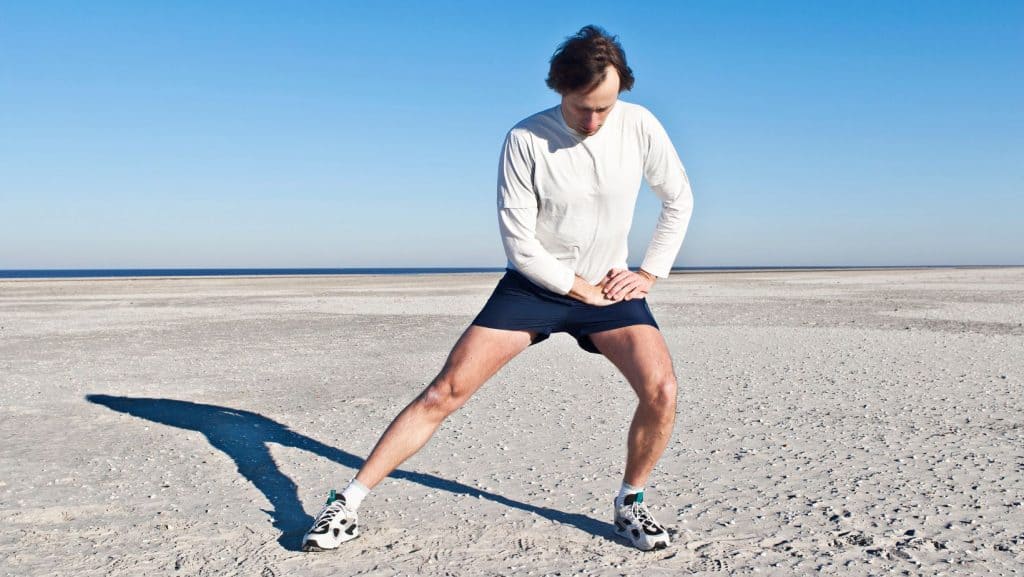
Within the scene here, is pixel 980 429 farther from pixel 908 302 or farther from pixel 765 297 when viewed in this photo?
pixel 765 297

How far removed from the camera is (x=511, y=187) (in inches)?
128

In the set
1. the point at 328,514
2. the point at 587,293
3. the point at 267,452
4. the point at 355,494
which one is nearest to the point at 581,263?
the point at 587,293

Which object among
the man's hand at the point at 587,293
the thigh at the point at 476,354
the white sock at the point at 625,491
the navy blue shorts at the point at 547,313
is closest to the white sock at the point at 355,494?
the thigh at the point at 476,354

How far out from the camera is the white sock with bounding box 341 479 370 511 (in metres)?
3.50

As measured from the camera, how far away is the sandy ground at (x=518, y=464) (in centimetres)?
344

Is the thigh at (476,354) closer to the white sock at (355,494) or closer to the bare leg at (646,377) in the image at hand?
the bare leg at (646,377)

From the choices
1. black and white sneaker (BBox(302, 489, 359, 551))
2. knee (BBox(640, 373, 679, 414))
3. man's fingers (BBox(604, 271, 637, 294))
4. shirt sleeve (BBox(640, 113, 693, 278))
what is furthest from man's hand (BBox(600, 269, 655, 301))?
black and white sneaker (BBox(302, 489, 359, 551))

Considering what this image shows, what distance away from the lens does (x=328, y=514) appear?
3.48 m

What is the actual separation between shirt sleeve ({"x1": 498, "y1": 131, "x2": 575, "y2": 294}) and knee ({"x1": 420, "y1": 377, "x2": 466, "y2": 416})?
58cm

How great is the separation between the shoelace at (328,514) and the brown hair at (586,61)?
1874 millimetres

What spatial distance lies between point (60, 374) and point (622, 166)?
7.48 m

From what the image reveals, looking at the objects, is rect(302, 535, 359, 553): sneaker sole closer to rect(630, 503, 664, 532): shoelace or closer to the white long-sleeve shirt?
rect(630, 503, 664, 532): shoelace

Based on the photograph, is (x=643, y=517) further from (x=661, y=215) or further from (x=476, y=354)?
(x=661, y=215)

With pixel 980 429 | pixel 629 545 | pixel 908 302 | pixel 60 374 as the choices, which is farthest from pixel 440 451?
pixel 908 302
